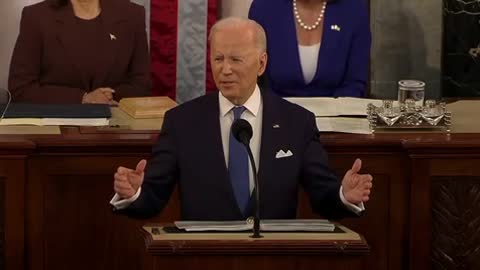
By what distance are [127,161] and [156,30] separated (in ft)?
7.13

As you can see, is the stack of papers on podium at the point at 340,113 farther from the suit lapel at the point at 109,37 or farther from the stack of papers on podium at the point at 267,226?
the stack of papers on podium at the point at 267,226

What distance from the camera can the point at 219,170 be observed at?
3.60 meters

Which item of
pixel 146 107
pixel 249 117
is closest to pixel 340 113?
pixel 146 107

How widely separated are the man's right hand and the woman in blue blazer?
1.98 m

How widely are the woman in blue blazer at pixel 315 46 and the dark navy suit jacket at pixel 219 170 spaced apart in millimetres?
1629

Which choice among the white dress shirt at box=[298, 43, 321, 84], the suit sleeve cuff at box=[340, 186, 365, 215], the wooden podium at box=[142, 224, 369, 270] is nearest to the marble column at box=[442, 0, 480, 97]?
the white dress shirt at box=[298, 43, 321, 84]

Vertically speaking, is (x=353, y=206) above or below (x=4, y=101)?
below

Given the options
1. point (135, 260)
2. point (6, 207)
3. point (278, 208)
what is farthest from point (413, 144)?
point (6, 207)

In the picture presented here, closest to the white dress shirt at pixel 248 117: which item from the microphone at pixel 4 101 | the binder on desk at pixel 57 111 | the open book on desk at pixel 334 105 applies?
the open book on desk at pixel 334 105

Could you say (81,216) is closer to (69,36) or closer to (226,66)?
(226,66)

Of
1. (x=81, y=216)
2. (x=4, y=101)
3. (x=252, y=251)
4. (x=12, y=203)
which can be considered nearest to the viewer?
(x=252, y=251)

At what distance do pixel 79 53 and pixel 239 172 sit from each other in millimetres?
1980

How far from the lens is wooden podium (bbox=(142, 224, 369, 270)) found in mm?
3010

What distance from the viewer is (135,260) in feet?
13.8
